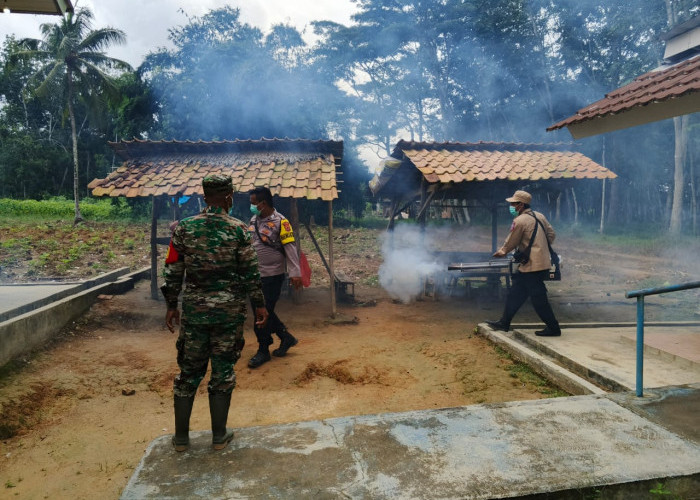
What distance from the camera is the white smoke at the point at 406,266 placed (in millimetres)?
9820

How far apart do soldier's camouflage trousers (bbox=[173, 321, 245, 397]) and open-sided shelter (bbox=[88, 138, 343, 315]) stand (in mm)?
4321

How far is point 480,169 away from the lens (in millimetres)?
8367

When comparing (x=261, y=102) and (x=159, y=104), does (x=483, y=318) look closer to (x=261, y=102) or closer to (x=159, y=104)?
(x=261, y=102)

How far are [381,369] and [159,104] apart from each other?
21.8 m

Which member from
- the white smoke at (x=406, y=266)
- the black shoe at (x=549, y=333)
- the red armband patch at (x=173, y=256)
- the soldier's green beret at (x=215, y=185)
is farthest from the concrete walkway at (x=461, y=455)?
the white smoke at (x=406, y=266)

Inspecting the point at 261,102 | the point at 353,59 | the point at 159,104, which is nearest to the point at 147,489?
the point at 261,102

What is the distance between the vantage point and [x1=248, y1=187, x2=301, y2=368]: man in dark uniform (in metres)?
5.20

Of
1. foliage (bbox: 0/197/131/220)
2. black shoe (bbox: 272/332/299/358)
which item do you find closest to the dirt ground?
black shoe (bbox: 272/332/299/358)

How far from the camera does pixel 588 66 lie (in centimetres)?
2198

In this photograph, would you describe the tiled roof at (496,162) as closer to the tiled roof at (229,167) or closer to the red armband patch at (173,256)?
the tiled roof at (229,167)

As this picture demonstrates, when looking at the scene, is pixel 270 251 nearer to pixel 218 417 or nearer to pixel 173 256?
pixel 173 256

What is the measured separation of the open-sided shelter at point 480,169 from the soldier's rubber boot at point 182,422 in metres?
5.88

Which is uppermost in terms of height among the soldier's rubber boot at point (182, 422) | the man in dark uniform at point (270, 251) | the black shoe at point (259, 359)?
the man in dark uniform at point (270, 251)

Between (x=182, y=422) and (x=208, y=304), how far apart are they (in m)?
0.80
